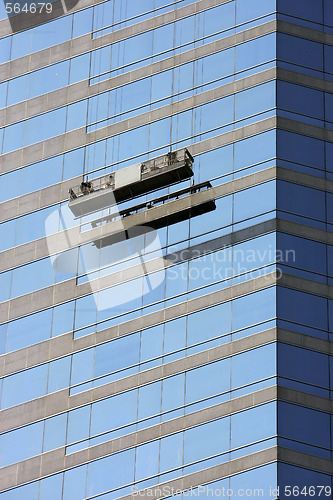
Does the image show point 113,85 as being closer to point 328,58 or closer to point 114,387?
point 328,58

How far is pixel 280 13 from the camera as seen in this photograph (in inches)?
3307

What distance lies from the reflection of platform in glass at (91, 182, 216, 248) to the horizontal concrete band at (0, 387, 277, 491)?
36.0ft

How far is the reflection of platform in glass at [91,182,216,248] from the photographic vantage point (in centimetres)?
7981

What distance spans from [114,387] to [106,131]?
15.5 metres

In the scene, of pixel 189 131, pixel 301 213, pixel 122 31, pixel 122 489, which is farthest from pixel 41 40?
pixel 122 489

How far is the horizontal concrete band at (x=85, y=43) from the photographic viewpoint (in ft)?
285

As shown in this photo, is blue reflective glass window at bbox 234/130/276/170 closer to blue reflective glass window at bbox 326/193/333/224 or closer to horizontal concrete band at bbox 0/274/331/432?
blue reflective glass window at bbox 326/193/333/224

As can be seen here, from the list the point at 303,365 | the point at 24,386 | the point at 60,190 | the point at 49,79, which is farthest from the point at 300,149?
the point at 24,386

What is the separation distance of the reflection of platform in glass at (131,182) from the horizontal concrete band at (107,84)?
6.52 metres

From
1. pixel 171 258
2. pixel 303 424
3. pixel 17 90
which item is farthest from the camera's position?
pixel 17 90

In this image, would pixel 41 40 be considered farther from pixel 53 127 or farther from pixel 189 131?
pixel 189 131

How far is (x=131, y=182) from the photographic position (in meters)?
81.2

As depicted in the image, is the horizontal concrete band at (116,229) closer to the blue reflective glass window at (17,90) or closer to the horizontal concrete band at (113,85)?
the horizontal concrete band at (113,85)

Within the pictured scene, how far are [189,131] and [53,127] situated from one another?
9036 millimetres
